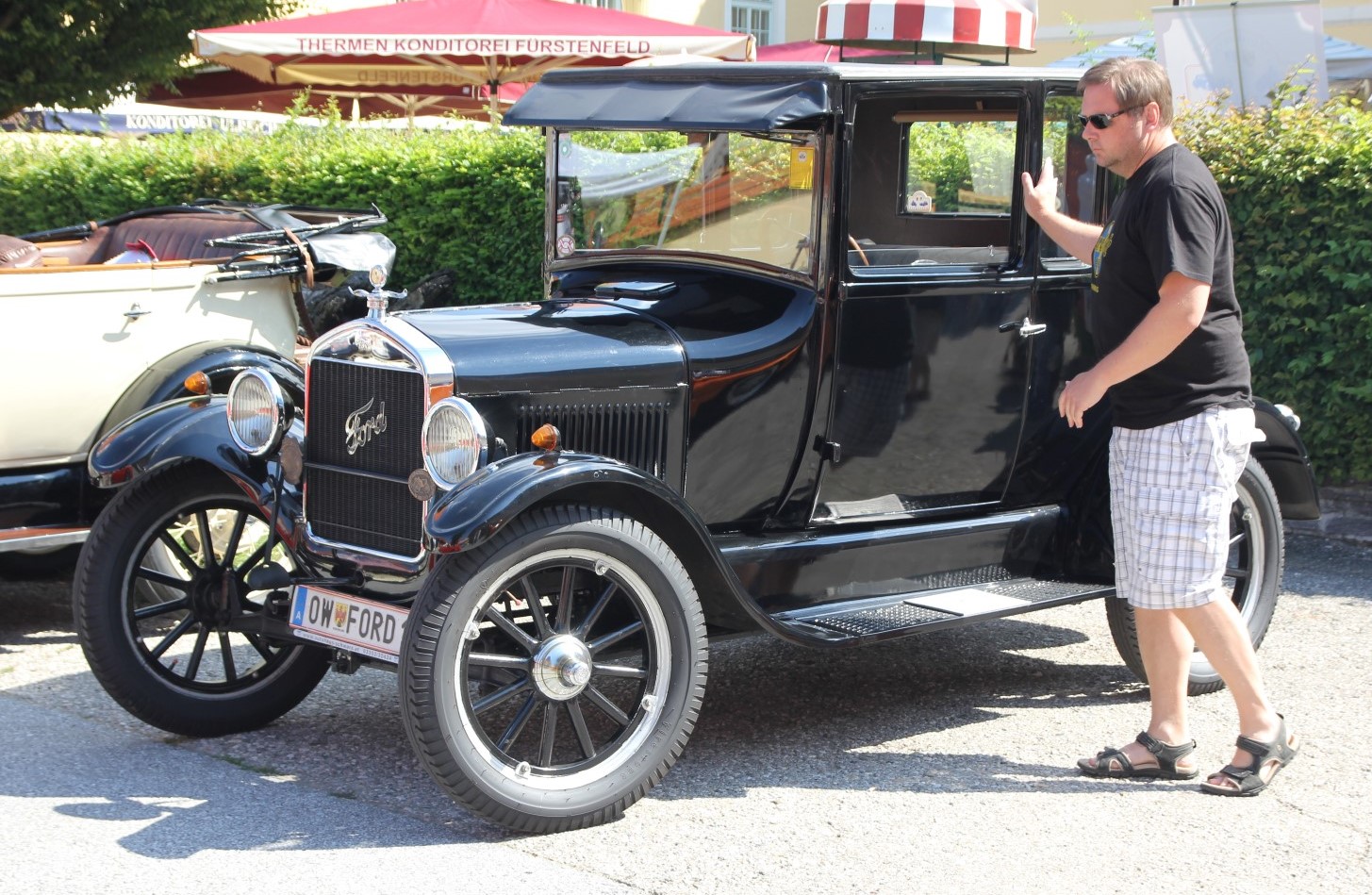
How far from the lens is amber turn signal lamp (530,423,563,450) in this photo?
12.2 feet

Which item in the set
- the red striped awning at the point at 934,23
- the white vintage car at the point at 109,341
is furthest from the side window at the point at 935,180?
the red striped awning at the point at 934,23

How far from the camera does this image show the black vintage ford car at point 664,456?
3762mm

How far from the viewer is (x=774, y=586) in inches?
171

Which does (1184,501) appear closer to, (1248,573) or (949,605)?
(949,605)

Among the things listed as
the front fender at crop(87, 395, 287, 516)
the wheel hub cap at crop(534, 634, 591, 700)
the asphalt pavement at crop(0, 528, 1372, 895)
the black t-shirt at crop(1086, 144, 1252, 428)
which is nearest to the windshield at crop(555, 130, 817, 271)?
the black t-shirt at crop(1086, 144, 1252, 428)

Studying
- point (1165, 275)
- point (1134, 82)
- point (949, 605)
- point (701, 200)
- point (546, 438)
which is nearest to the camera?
point (546, 438)

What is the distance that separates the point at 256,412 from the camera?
14.1 feet

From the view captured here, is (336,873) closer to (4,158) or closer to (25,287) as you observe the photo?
(25,287)

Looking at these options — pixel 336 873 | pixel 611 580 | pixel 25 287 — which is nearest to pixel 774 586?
pixel 611 580

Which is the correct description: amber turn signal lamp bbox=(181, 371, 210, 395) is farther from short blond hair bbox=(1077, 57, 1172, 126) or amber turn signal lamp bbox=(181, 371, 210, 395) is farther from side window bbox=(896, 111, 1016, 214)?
short blond hair bbox=(1077, 57, 1172, 126)

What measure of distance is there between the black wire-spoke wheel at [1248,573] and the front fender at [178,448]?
2680mm

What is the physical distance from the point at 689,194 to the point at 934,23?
12.1 feet

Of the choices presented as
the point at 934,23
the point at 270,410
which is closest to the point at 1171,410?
the point at 270,410

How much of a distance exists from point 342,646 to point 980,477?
2053 millimetres
